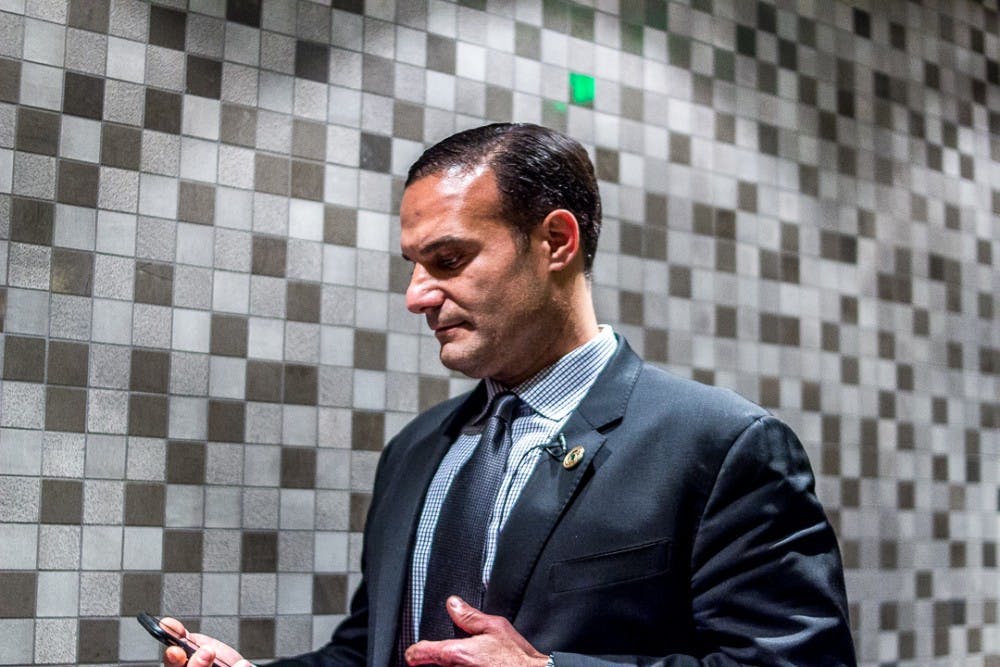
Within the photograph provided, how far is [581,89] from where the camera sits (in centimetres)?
210

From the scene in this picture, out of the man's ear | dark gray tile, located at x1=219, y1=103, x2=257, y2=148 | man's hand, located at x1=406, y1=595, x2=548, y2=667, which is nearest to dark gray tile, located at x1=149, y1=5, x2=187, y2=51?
dark gray tile, located at x1=219, y1=103, x2=257, y2=148

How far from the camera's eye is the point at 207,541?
5.51 feet

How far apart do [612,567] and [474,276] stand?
34cm

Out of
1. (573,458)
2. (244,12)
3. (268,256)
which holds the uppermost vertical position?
(244,12)

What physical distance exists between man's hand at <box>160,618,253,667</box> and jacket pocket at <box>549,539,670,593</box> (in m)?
0.33

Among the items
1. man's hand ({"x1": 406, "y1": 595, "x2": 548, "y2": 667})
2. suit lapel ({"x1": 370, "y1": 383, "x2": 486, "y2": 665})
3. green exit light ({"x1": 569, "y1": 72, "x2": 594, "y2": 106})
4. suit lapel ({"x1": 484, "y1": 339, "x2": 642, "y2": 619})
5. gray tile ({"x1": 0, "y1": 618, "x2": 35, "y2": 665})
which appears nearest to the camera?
man's hand ({"x1": 406, "y1": 595, "x2": 548, "y2": 667})

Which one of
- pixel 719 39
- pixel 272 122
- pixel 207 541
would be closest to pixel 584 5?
pixel 719 39

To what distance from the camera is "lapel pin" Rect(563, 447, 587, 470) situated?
4.33ft

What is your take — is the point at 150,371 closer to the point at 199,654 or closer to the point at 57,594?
the point at 57,594

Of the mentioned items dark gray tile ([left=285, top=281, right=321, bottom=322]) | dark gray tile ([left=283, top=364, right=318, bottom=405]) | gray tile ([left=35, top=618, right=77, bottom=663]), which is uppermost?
dark gray tile ([left=285, top=281, right=321, bottom=322])

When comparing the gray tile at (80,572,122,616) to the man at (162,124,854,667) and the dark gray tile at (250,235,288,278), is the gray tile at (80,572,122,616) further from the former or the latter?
the dark gray tile at (250,235,288,278)

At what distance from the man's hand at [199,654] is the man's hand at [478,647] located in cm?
21

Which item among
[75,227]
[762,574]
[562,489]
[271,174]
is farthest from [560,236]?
[75,227]

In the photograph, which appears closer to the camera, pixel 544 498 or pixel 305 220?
pixel 544 498
